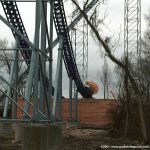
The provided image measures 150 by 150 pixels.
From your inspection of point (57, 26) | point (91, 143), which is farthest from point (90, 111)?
point (91, 143)

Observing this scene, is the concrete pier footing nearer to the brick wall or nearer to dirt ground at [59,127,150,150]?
dirt ground at [59,127,150,150]

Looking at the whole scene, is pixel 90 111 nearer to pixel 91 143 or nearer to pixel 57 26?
pixel 57 26

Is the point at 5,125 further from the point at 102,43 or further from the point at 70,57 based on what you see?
the point at 70,57

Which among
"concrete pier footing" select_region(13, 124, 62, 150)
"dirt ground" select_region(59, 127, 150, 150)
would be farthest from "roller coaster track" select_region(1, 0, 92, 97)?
"concrete pier footing" select_region(13, 124, 62, 150)

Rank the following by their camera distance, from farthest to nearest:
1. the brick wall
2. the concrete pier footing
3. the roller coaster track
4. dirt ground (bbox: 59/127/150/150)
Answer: the brick wall → the roller coaster track → dirt ground (bbox: 59/127/150/150) → the concrete pier footing

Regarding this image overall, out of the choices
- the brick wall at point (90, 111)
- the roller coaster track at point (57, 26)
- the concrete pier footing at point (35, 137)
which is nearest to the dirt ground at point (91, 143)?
the concrete pier footing at point (35, 137)

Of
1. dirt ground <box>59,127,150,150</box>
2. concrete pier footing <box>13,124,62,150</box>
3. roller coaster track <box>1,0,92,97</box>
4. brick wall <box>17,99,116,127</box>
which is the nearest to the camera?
concrete pier footing <box>13,124,62,150</box>

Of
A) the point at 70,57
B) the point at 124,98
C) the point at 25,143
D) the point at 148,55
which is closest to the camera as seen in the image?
the point at 25,143

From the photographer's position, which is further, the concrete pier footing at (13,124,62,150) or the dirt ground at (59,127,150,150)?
the dirt ground at (59,127,150,150)

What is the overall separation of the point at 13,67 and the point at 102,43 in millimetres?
7625

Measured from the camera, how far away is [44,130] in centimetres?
1326

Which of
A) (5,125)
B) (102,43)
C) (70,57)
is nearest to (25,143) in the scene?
(102,43)

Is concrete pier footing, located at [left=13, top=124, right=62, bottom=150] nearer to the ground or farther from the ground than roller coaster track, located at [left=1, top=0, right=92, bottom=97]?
nearer to the ground

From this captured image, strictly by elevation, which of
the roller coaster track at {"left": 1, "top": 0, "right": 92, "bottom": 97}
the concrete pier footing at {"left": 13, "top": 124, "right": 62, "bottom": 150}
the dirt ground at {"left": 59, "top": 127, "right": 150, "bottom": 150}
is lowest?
the dirt ground at {"left": 59, "top": 127, "right": 150, "bottom": 150}
